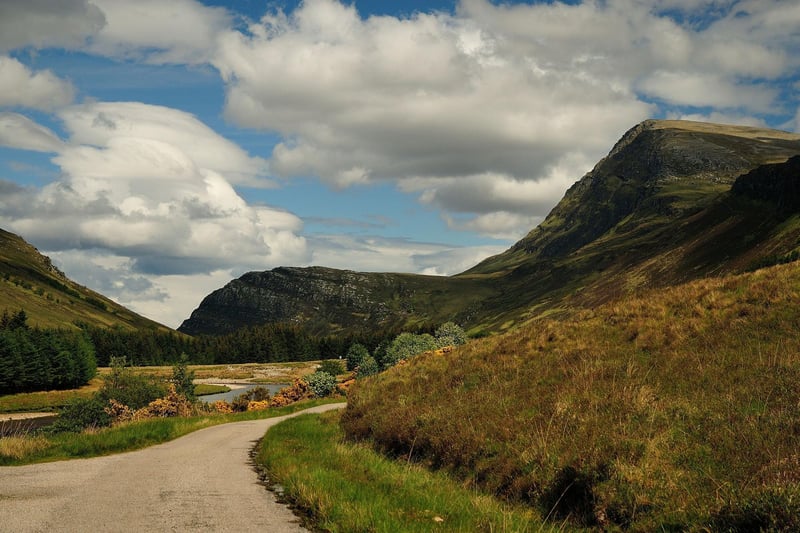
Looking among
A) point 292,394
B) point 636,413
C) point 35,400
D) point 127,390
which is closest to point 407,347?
point 292,394

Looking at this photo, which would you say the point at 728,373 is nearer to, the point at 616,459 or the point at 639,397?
the point at 639,397

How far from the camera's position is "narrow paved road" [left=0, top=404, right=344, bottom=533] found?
9078mm

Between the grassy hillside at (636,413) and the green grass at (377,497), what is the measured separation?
1.30 metres

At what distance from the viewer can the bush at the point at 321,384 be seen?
6444 centimetres

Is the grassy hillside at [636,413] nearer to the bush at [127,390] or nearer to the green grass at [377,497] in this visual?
the green grass at [377,497]

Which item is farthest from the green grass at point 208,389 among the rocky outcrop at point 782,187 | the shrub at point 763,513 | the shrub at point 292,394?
the rocky outcrop at point 782,187

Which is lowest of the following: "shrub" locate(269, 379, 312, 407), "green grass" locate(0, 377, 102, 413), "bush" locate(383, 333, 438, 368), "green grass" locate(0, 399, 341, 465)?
"green grass" locate(0, 377, 102, 413)

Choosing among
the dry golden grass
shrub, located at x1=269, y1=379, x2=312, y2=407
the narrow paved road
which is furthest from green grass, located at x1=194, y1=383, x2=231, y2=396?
the narrow paved road

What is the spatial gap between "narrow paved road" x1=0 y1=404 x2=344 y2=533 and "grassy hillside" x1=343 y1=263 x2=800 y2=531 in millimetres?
5353

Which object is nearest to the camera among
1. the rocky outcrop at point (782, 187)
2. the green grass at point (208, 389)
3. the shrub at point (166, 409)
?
the shrub at point (166, 409)

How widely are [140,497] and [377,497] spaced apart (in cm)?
480

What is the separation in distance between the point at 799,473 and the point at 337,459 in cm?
1113

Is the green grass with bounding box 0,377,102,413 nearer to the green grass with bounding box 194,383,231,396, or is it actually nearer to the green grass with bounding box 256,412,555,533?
the green grass with bounding box 194,383,231,396

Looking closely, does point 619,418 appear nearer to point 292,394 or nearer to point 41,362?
point 292,394
